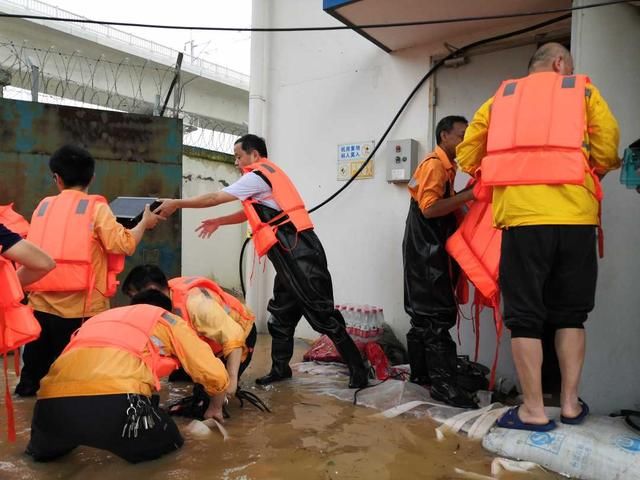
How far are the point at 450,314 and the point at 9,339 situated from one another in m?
2.31

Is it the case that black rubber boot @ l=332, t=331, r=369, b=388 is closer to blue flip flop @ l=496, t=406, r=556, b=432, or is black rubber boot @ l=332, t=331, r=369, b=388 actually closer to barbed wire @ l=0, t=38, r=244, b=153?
blue flip flop @ l=496, t=406, r=556, b=432

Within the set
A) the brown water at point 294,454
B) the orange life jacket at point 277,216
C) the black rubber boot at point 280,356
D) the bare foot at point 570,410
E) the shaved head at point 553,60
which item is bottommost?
the brown water at point 294,454

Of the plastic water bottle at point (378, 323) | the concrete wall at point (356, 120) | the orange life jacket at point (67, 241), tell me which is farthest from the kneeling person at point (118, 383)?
the concrete wall at point (356, 120)

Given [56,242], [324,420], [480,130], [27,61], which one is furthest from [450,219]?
[27,61]

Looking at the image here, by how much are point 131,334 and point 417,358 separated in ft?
6.23

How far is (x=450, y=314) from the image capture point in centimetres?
314

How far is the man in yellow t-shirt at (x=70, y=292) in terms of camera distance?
301 centimetres

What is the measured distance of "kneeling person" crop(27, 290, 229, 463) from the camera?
6.53 ft

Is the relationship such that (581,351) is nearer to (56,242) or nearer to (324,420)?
(324,420)

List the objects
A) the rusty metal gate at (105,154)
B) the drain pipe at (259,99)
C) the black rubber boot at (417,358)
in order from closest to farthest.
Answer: the black rubber boot at (417,358), the rusty metal gate at (105,154), the drain pipe at (259,99)

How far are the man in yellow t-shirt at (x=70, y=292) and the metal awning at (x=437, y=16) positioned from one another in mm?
2101

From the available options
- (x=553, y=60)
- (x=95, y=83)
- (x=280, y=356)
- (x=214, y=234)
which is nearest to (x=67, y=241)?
(x=280, y=356)

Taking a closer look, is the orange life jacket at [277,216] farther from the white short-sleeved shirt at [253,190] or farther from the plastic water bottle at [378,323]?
the plastic water bottle at [378,323]

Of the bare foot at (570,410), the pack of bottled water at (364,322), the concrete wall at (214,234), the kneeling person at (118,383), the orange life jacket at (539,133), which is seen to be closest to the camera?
the kneeling person at (118,383)
